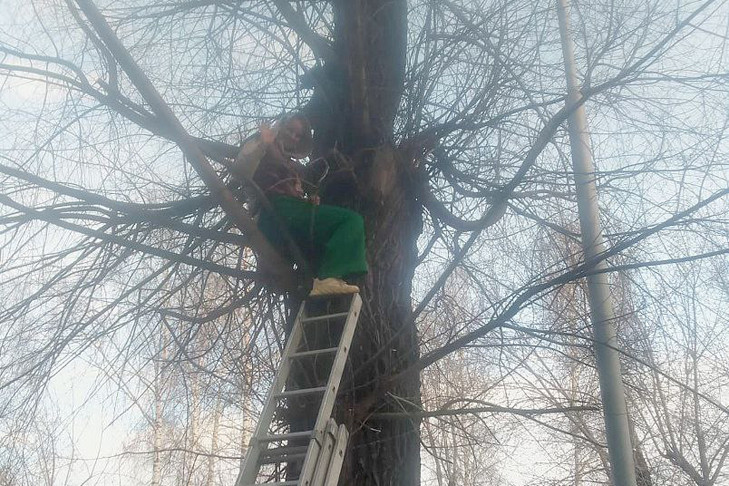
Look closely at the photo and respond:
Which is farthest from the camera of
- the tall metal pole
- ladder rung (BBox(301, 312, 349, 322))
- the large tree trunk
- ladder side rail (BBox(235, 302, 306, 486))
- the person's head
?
the person's head

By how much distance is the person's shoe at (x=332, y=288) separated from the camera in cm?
337

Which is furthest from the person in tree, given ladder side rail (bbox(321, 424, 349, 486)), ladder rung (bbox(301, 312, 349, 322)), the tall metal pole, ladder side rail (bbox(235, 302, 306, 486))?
the tall metal pole

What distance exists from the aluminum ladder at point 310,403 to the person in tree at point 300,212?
0.16 metres

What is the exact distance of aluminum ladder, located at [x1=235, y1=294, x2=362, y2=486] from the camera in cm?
270

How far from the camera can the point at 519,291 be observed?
10.6 feet

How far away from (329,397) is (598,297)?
197 cm

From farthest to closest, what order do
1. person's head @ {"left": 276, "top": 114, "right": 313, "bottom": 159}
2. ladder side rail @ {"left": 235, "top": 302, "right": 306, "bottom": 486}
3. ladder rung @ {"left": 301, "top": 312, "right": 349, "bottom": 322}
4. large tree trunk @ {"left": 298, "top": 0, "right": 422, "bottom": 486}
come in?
person's head @ {"left": 276, "top": 114, "right": 313, "bottom": 159}, large tree trunk @ {"left": 298, "top": 0, "right": 422, "bottom": 486}, ladder rung @ {"left": 301, "top": 312, "right": 349, "bottom": 322}, ladder side rail @ {"left": 235, "top": 302, "right": 306, "bottom": 486}

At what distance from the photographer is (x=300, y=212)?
3.64m

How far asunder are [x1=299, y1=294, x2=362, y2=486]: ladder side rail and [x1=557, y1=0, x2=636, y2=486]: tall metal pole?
1.20 metres

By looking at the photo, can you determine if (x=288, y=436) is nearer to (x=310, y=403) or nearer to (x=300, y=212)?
(x=310, y=403)

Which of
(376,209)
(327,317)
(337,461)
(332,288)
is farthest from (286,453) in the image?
(376,209)

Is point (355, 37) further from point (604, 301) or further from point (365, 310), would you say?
point (604, 301)

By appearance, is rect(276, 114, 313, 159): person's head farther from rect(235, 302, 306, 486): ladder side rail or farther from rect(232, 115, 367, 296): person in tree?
rect(235, 302, 306, 486): ladder side rail

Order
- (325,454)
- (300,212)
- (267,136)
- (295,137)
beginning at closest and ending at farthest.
→ (325,454) → (267,136) → (300,212) → (295,137)
